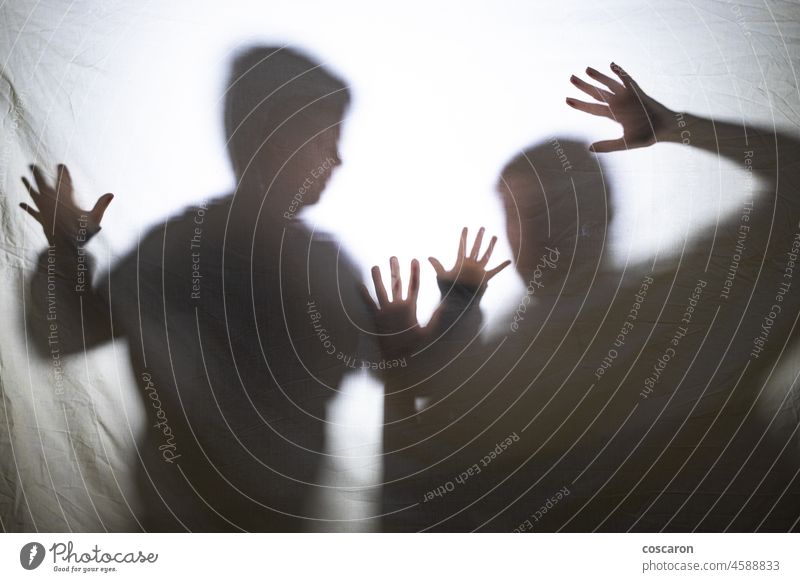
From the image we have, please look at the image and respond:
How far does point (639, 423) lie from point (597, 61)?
21.7 inches

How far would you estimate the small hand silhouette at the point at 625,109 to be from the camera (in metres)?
1.01

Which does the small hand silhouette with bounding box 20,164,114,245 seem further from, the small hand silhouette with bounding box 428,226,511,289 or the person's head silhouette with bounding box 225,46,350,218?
the small hand silhouette with bounding box 428,226,511,289

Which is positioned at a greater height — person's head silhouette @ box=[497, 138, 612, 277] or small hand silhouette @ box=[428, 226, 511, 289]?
person's head silhouette @ box=[497, 138, 612, 277]

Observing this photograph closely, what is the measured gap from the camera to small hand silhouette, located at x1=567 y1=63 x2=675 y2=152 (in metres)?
1.01

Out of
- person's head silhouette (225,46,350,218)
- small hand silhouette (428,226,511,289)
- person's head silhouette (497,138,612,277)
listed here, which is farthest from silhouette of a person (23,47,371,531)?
person's head silhouette (497,138,612,277)

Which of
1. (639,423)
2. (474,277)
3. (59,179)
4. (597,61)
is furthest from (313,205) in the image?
(639,423)

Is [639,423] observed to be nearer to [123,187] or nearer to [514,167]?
[514,167]

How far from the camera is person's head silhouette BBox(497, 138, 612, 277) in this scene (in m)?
1.00

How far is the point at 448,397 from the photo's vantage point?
1.00 m

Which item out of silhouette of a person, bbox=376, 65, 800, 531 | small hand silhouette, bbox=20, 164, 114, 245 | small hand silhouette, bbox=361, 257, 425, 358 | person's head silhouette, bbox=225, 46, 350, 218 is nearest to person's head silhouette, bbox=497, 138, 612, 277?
silhouette of a person, bbox=376, 65, 800, 531
